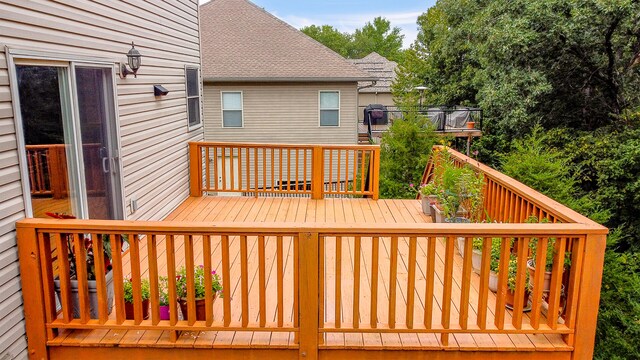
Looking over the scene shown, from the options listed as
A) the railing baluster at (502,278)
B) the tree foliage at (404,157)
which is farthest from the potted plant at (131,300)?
the tree foliage at (404,157)

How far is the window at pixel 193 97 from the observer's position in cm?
685

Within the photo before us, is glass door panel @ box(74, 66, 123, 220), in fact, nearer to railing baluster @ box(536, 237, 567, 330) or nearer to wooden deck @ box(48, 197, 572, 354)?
wooden deck @ box(48, 197, 572, 354)

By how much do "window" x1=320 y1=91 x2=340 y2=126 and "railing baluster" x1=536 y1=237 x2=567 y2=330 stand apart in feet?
37.0

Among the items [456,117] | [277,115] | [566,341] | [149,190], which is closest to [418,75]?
[456,117]

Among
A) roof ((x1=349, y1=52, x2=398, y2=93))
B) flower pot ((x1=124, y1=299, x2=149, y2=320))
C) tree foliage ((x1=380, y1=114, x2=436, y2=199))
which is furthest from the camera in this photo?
roof ((x1=349, y1=52, x2=398, y2=93))

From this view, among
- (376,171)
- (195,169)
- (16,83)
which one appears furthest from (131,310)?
(376,171)

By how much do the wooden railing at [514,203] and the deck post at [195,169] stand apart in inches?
136

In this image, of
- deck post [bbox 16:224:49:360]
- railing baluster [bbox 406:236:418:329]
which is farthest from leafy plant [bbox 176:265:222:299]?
railing baluster [bbox 406:236:418:329]

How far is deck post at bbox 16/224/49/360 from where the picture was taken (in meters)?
2.77

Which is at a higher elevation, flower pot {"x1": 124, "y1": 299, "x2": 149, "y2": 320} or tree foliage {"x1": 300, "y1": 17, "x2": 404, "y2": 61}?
tree foliage {"x1": 300, "y1": 17, "x2": 404, "y2": 61}

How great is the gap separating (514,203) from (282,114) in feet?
34.0

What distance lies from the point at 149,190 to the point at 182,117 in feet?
5.45

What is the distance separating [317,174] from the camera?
6.47 m

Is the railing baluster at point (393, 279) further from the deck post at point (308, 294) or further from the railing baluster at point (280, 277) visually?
the railing baluster at point (280, 277)
